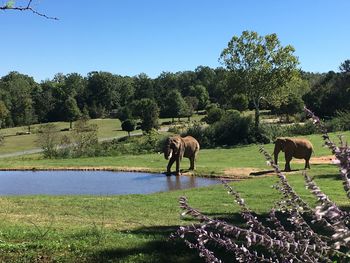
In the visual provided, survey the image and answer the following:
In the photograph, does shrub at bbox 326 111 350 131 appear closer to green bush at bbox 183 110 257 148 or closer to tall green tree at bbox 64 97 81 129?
green bush at bbox 183 110 257 148

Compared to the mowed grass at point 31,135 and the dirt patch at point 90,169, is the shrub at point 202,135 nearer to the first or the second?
the dirt patch at point 90,169

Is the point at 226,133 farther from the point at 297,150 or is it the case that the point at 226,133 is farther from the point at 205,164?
the point at 297,150

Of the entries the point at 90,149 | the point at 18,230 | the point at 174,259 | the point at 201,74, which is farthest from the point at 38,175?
the point at 201,74

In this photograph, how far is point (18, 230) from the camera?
30.6ft

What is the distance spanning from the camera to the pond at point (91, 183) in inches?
796

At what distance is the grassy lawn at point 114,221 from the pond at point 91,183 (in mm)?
2802

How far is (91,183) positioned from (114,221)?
11.2 metres

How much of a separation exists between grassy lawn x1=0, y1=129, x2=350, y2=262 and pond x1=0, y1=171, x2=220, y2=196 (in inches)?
Result: 110

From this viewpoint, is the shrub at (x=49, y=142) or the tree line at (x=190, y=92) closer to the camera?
the shrub at (x=49, y=142)

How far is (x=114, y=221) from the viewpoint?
11.4m

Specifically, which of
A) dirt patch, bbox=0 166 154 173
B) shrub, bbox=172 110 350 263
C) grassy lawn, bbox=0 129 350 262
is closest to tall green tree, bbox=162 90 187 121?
dirt patch, bbox=0 166 154 173

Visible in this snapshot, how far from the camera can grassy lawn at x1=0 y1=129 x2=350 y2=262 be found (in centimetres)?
729

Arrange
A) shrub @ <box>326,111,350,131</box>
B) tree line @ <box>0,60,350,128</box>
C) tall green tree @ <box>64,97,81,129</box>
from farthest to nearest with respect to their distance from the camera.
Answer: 1. tall green tree @ <box>64,97,81,129</box>
2. tree line @ <box>0,60,350,128</box>
3. shrub @ <box>326,111,350,131</box>

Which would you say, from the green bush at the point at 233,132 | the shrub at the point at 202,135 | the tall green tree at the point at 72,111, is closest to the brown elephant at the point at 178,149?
the shrub at the point at 202,135
